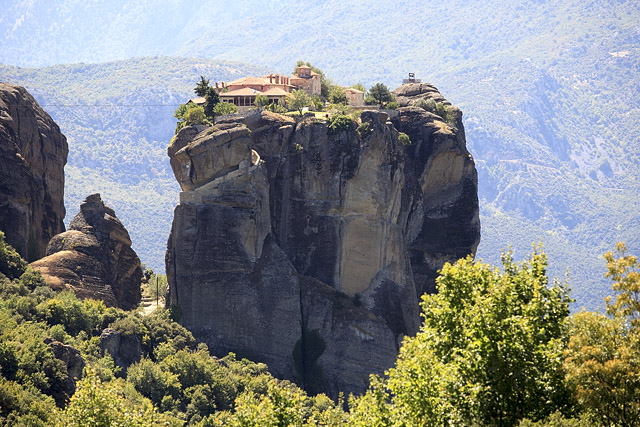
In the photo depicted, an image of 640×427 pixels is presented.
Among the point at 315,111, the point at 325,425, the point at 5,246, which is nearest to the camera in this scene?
the point at 325,425

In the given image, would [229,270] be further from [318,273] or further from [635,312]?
[635,312]

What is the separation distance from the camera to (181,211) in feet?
333

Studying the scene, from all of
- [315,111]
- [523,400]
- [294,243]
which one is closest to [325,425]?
[523,400]

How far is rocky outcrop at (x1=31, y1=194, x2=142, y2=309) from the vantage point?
98.3 m

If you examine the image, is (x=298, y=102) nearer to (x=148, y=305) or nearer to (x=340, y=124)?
(x=340, y=124)

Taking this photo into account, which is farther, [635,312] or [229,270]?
[229,270]

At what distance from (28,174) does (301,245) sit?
22.9 m

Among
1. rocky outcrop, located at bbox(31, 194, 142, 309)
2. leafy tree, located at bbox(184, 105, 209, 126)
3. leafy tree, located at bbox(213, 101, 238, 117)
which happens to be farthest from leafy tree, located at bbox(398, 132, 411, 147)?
rocky outcrop, located at bbox(31, 194, 142, 309)

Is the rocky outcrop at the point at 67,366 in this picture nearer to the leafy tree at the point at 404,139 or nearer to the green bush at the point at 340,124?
the green bush at the point at 340,124

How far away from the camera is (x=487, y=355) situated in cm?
4834

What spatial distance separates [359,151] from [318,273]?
10635 mm

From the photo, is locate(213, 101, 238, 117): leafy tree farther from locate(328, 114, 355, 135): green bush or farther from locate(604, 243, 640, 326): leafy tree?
locate(604, 243, 640, 326): leafy tree

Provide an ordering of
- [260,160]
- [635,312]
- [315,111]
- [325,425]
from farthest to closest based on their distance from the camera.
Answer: [315,111], [260,160], [325,425], [635,312]

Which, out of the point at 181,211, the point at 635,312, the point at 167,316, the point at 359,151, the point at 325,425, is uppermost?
the point at 359,151
